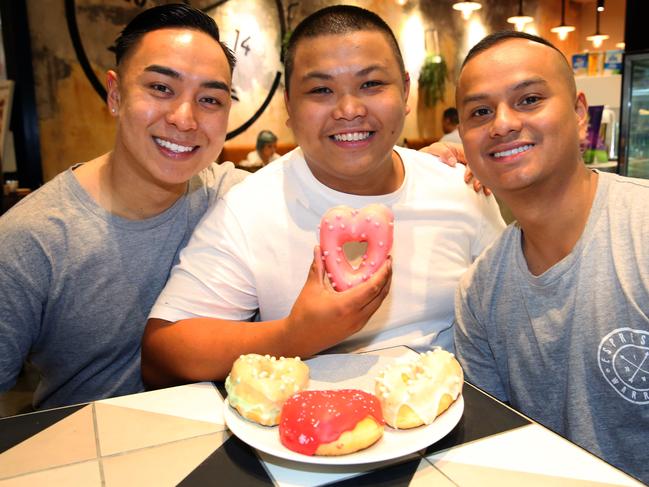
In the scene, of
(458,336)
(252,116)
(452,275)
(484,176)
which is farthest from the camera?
(252,116)

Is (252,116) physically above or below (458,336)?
above

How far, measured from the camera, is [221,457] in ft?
3.32

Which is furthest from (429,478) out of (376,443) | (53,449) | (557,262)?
(557,262)

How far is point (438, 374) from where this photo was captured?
1.09 m

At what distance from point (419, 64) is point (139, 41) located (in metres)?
9.40

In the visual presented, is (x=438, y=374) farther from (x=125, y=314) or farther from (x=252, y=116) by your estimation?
(x=252, y=116)

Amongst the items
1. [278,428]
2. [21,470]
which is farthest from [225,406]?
[21,470]

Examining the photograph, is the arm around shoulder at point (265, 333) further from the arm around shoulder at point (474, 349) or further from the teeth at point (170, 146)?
the teeth at point (170, 146)

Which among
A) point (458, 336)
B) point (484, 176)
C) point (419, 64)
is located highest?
point (419, 64)

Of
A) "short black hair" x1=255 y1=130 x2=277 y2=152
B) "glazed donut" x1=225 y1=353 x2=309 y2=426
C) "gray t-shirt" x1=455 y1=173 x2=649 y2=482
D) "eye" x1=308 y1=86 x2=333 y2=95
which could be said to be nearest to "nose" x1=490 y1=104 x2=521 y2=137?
"gray t-shirt" x1=455 y1=173 x2=649 y2=482

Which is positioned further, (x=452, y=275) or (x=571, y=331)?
(x=452, y=275)

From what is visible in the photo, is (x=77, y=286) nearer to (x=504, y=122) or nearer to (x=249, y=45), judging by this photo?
(x=504, y=122)

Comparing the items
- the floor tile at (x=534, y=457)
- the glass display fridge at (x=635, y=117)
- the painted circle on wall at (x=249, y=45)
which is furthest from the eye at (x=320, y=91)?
the painted circle on wall at (x=249, y=45)

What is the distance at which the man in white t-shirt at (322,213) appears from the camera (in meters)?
1.71
